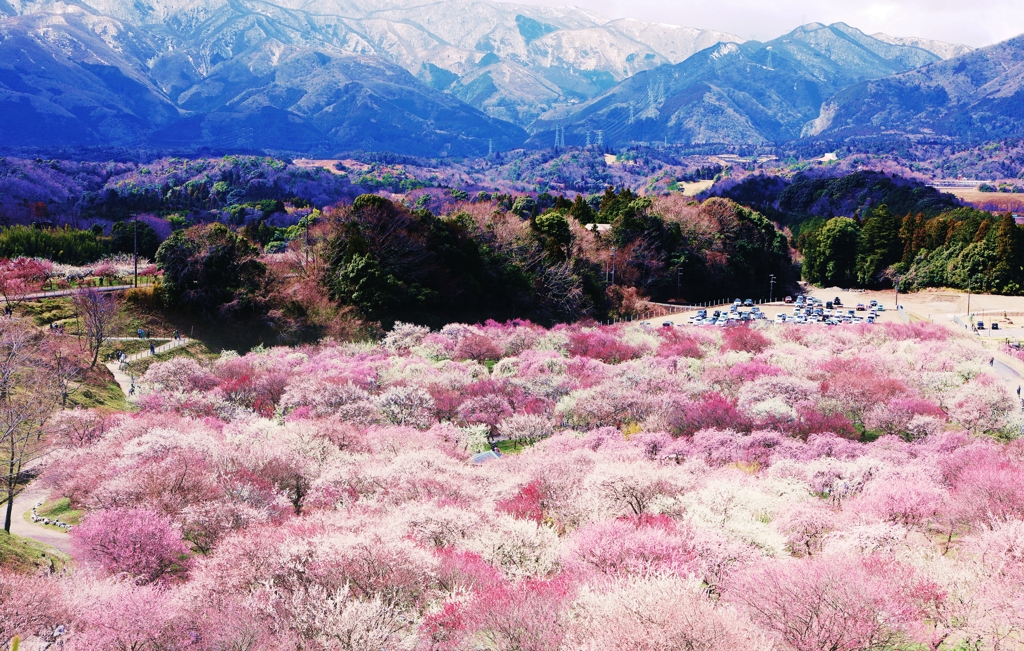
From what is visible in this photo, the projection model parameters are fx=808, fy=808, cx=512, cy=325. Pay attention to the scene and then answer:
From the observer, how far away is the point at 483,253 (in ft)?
187

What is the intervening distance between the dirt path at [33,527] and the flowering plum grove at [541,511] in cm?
99

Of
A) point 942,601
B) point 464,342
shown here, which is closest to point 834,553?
point 942,601

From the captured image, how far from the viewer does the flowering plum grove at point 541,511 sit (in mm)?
13656

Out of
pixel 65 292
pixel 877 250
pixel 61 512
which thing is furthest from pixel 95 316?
pixel 877 250

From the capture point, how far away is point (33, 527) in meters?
22.7

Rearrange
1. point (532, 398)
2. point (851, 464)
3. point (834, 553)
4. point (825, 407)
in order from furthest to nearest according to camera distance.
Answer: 1. point (532, 398)
2. point (825, 407)
3. point (851, 464)
4. point (834, 553)

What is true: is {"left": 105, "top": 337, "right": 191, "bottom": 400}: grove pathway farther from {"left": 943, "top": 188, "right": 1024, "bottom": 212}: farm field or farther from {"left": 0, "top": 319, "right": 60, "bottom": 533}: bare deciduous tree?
{"left": 943, "top": 188, "right": 1024, "bottom": 212}: farm field

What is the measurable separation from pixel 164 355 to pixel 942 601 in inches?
1448

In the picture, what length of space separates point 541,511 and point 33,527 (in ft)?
47.2

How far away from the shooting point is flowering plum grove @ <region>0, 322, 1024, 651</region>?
13.7 m

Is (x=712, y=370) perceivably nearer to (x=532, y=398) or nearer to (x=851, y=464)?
(x=532, y=398)

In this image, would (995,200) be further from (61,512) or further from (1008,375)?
(61,512)

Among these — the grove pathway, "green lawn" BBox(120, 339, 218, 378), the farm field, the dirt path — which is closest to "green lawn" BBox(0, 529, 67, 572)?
the dirt path

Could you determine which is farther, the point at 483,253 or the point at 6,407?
the point at 483,253
